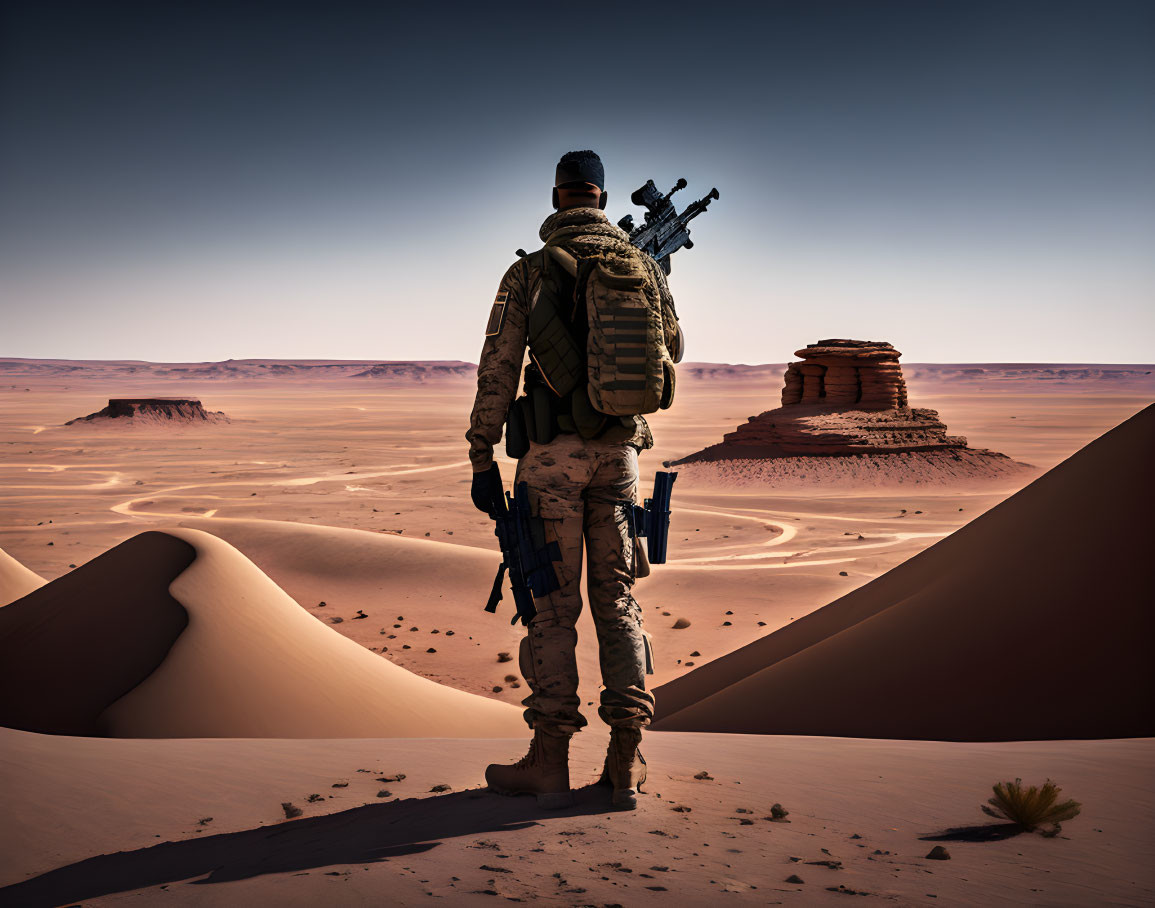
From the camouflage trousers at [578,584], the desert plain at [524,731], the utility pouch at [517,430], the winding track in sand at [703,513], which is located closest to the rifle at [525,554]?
the camouflage trousers at [578,584]

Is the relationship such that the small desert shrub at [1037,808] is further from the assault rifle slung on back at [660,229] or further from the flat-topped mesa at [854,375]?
the flat-topped mesa at [854,375]

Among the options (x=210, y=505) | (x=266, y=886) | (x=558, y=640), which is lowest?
(x=210, y=505)

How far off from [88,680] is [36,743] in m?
1.52

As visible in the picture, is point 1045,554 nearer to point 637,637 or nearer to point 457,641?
point 637,637

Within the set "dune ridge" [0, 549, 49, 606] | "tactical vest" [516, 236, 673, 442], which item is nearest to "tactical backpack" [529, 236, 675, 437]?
"tactical vest" [516, 236, 673, 442]

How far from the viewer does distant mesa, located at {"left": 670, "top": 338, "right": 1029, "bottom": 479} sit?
29188mm

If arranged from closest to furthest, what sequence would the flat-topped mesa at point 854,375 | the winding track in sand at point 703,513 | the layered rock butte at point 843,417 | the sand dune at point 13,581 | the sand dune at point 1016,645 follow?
the sand dune at point 1016,645
the sand dune at point 13,581
the winding track in sand at point 703,513
the layered rock butte at point 843,417
the flat-topped mesa at point 854,375

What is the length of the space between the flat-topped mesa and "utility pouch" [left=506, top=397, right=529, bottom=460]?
29.6 metres

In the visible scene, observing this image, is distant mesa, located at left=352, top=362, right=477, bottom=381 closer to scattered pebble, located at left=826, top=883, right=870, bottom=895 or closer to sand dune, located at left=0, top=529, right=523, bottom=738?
sand dune, located at left=0, top=529, right=523, bottom=738

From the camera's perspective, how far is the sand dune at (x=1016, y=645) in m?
4.55

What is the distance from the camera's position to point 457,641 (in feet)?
30.9

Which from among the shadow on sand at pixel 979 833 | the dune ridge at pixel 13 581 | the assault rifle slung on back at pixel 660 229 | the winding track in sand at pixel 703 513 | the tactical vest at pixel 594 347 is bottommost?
the winding track in sand at pixel 703 513

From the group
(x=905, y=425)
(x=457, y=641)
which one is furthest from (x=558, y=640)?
(x=905, y=425)

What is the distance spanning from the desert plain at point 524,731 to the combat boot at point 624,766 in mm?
66
